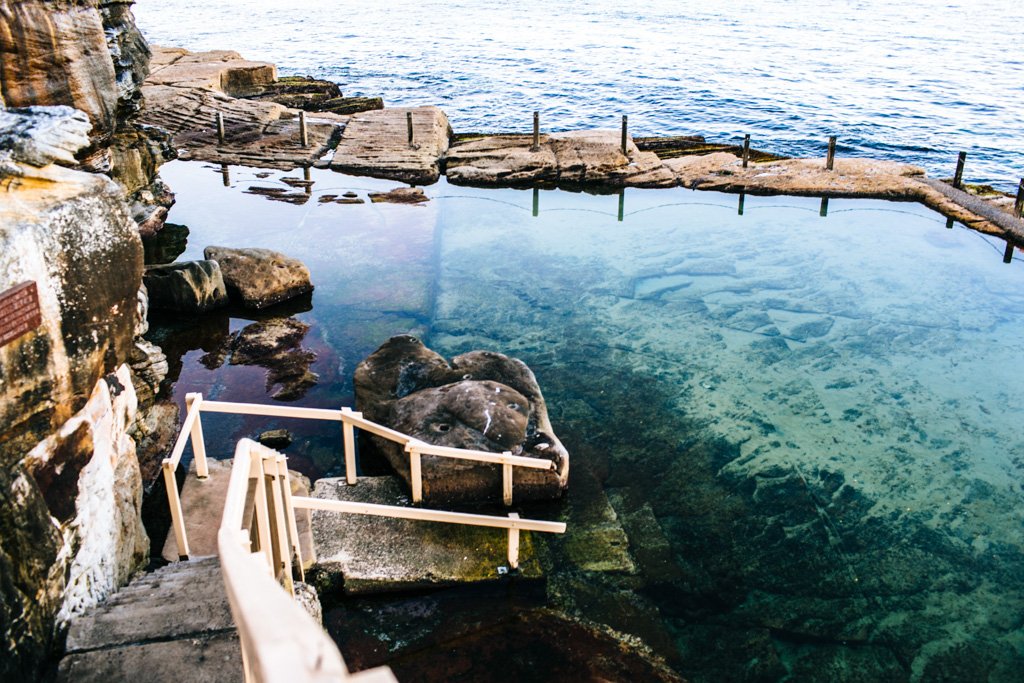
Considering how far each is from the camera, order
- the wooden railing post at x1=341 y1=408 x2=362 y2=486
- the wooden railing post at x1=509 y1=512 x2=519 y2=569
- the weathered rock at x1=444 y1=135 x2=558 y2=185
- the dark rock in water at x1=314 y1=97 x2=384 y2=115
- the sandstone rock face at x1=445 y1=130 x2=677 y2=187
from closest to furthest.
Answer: the wooden railing post at x1=509 y1=512 x2=519 y2=569 → the wooden railing post at x1=341 y1=408 x2=362 y2=486 → the weathered rock at x1=444 y1=135 x2=558 y2=185 → the sandstone rock face at x1=445 y1=130 x2=677 y2=187 → the dark rock in water at x1=314 y1=97 x2=384 y2=115

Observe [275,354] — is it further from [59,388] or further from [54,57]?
[59,388]

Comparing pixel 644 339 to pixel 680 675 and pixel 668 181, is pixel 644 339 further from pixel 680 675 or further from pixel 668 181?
pixel 668 181

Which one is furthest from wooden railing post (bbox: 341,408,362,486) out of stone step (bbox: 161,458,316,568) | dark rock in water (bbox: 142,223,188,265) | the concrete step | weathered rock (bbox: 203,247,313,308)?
dark rock in water (bbox: 142,223,188,265)

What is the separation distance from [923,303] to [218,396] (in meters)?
13.2

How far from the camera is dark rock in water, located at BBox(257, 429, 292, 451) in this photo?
11289mm

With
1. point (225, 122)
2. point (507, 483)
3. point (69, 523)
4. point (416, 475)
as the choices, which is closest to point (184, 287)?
point (416, 475)

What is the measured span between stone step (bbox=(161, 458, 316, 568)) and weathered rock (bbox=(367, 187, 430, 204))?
13.6 m

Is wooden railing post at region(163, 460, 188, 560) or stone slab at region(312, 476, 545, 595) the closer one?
wooden railing post at region(163, 460, 188, 560)

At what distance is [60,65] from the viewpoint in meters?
11.3

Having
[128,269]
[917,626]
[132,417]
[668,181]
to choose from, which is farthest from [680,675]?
[668,181]

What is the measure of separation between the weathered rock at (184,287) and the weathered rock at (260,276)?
401 mm

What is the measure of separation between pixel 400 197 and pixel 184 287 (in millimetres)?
8403

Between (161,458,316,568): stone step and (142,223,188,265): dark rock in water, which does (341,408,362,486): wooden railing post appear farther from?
(142,223,188,265): dark rock in water

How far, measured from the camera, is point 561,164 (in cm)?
2500
